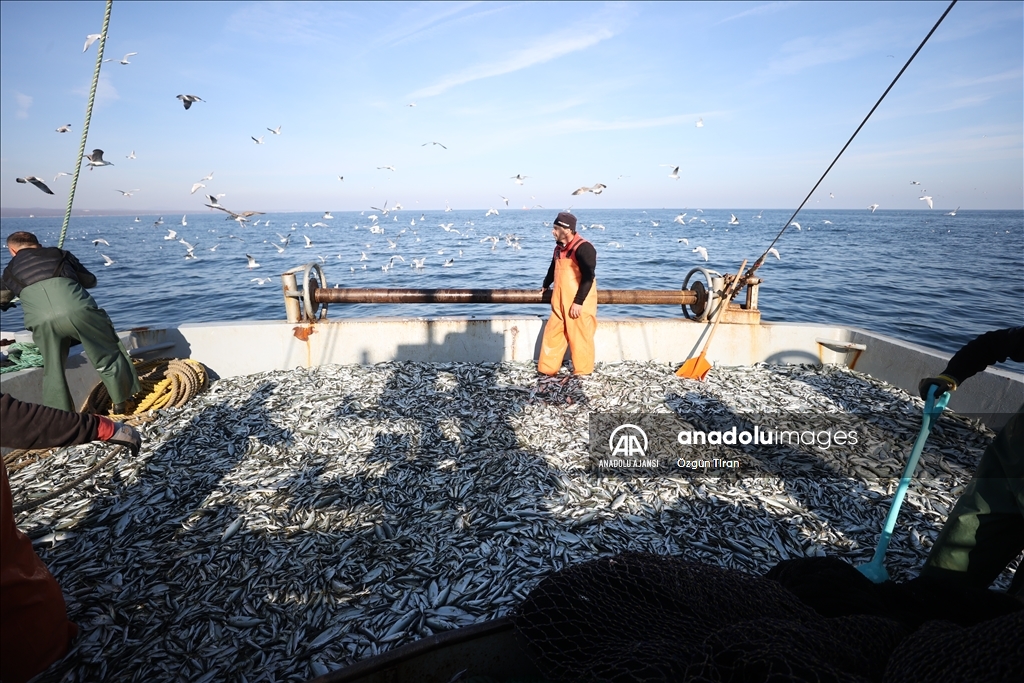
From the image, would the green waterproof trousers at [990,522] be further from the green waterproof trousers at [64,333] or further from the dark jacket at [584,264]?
the green waterproof trousers at [64,333]

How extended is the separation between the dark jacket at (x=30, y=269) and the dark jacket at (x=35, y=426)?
235 centimetres

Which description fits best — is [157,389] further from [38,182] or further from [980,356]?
[980,356]

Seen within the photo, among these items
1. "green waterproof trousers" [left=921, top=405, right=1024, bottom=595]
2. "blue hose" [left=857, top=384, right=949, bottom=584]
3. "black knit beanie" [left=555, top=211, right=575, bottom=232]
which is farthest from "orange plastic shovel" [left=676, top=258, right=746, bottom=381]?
"green waterproof trousers" [left=921, top=405, right=1024, bottom=595]

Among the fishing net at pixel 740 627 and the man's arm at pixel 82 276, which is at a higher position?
the man's arm at pixel 82 276

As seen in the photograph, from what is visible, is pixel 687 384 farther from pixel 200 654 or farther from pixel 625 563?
pixel 200 654

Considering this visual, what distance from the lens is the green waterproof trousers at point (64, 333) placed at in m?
4.78

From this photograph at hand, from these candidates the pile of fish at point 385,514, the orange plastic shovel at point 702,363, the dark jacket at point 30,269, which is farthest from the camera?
the orange plastic shovel at point 702,363

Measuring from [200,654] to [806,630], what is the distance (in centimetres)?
329

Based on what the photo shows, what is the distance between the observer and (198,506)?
13.4 feet

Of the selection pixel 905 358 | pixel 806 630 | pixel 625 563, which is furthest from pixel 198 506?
pixel 905 358

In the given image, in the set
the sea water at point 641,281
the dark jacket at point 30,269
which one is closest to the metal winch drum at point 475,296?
the dark jacket at point 30,269

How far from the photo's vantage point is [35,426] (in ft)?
10.5

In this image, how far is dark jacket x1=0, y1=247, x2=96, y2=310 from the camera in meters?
4.72

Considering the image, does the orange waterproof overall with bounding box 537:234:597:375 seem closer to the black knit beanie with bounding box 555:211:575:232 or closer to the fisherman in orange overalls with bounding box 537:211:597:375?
the fisherman in orange overalls with bounding box 537:211:597:375
